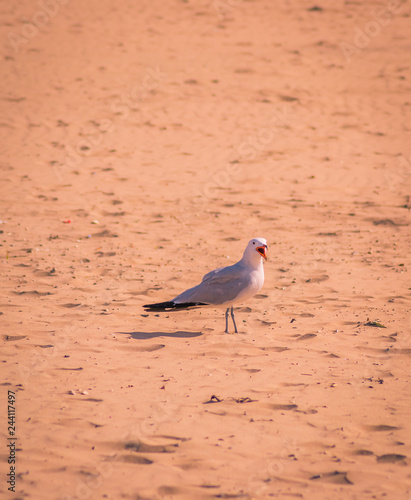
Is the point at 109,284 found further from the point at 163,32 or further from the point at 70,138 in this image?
the point at 163,32

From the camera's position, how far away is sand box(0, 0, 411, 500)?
3.72m

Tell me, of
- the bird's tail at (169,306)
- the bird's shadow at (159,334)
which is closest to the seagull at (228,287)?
the bird's tail at (169,306)

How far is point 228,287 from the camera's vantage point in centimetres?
569

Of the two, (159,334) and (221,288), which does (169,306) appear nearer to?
(159,334)

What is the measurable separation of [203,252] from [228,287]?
2.35 meters

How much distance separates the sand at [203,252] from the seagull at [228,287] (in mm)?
292

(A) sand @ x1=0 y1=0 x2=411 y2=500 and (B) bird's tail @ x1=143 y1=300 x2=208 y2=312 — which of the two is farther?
(B) bird's tail @ x1=143 y1=300 x2=208 y2=312

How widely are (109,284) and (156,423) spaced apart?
300cm

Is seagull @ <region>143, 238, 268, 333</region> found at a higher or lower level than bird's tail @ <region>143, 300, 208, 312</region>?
higher

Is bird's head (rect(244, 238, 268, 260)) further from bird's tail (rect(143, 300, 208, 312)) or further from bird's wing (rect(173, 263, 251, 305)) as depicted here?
bird's tail (rect(143, 300, 208, 312))

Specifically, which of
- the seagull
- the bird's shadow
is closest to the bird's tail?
the seagull

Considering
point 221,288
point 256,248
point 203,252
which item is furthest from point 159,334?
point 203,252

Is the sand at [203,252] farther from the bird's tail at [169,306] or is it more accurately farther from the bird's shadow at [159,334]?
the bird's tail at [169,306]

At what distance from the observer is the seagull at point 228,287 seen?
18.5ft
